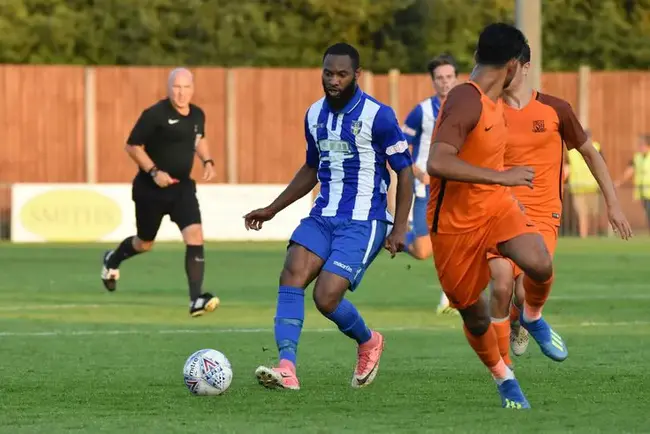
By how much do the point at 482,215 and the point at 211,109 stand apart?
2579cm

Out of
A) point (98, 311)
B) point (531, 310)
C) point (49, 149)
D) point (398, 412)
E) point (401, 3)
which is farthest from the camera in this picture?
point (401, 3)

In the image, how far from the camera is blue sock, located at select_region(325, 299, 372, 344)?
983 centimetres

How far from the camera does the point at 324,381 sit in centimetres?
1002

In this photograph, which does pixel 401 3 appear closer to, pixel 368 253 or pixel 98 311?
pixel 98 311

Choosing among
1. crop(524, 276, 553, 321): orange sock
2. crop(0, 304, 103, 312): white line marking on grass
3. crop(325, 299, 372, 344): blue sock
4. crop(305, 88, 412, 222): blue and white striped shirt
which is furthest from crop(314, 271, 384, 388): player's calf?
crop(0, 304, 103, 312): white line marking on grass

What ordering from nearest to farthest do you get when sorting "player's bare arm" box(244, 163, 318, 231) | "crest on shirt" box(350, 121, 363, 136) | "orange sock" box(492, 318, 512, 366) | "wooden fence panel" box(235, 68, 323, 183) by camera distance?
1. "orange sock" box(492, 318, 512, 366)
2. "crest on shirt" box(350, 121, 363, 136)
3. "player's bare arm" box(244, 163, 318, 231)
4. "wooden fence panel" box(235, 68, 323, 183)

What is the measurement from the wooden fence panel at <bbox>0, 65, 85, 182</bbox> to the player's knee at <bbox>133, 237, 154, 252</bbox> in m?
17.9

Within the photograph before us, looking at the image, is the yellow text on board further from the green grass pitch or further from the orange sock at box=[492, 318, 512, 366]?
the orange sock at box=[492, 318, 512, 366]

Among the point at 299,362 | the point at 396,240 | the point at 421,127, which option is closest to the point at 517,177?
the point at 396,240

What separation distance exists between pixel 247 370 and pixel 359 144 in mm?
1756

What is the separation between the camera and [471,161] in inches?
337

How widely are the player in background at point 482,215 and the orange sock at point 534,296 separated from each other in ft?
2.87

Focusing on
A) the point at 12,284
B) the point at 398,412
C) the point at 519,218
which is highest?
the point at 519,218

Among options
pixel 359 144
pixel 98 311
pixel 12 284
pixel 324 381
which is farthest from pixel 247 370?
pixel 12 284
